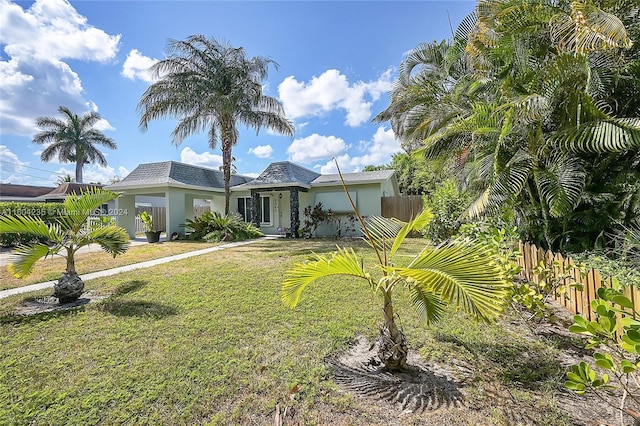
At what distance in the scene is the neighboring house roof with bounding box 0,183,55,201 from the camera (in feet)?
86.9

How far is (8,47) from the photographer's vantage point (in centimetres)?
1057

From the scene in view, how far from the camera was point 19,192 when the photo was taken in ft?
91.8

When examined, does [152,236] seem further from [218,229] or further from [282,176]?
[282,176]

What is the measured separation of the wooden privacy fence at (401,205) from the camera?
1703 cm

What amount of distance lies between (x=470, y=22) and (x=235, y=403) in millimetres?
10997

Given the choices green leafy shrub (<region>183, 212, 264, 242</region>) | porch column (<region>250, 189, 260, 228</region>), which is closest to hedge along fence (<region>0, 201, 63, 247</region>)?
green leafy shrub (<region>183, 212, 264, 242</region>)

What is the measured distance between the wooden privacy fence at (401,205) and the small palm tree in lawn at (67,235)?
1415 cm

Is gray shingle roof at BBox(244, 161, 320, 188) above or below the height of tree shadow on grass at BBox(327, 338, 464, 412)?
above

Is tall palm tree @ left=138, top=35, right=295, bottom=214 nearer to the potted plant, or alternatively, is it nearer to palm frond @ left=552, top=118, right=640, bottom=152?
the potted plant

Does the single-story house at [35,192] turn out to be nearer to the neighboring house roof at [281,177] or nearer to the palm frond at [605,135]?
the neighboring house roof at [281,177]

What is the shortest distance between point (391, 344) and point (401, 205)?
15.1 m

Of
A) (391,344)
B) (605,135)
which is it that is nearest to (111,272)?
(391,344)

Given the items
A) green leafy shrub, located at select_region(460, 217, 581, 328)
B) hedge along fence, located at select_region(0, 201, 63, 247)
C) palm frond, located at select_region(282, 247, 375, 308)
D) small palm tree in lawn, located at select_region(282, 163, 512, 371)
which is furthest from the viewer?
hedge along fence, located at select_region(0, 201, 63, 247)

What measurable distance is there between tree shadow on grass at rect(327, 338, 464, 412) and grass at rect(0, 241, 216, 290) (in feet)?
27.4
